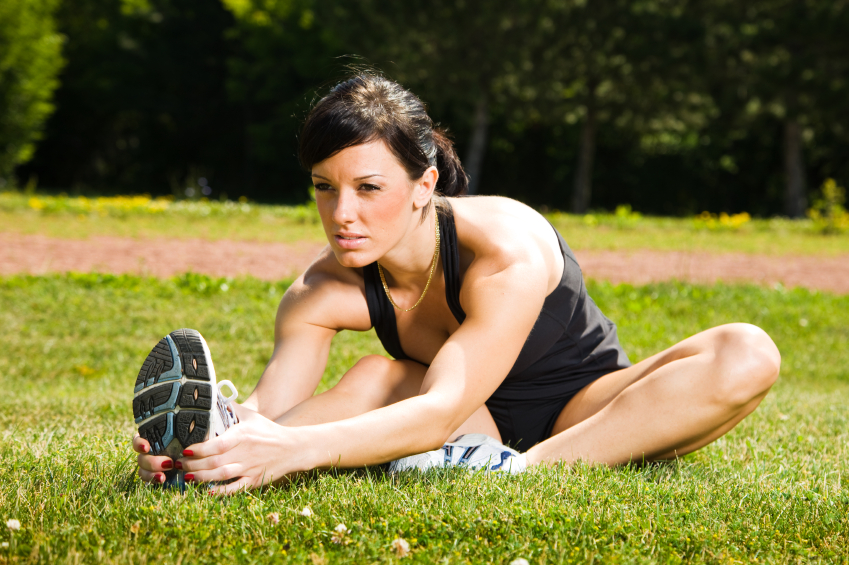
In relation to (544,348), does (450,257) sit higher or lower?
higher

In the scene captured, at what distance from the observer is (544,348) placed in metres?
2.57

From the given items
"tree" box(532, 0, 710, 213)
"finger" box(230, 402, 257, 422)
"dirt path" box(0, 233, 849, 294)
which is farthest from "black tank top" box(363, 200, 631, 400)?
"tree" box(532, 0, 710, 213)

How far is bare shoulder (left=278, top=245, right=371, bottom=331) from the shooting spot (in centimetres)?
253

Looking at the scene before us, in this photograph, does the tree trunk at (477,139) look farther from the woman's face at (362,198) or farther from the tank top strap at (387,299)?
the woman's face at (362,198)

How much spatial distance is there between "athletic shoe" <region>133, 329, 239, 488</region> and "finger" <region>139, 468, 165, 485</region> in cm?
8

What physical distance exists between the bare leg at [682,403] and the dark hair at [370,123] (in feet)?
3.24

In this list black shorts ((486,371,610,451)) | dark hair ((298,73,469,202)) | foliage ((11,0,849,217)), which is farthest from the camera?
foliage ((11,0,849,217))

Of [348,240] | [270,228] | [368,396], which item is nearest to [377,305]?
[368,396]

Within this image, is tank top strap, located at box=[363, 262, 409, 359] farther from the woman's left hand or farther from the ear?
the woman's left hand

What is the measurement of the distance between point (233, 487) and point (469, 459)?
77 centimetres

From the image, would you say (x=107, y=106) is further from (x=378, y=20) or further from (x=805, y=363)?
(x=805, y=363)

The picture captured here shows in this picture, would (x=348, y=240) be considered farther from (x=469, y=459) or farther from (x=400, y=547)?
(x=400, y=547)

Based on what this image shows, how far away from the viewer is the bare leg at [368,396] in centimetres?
239

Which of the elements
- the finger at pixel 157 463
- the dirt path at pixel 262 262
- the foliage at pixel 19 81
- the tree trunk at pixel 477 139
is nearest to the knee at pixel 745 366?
the finger at pixel 157 463
